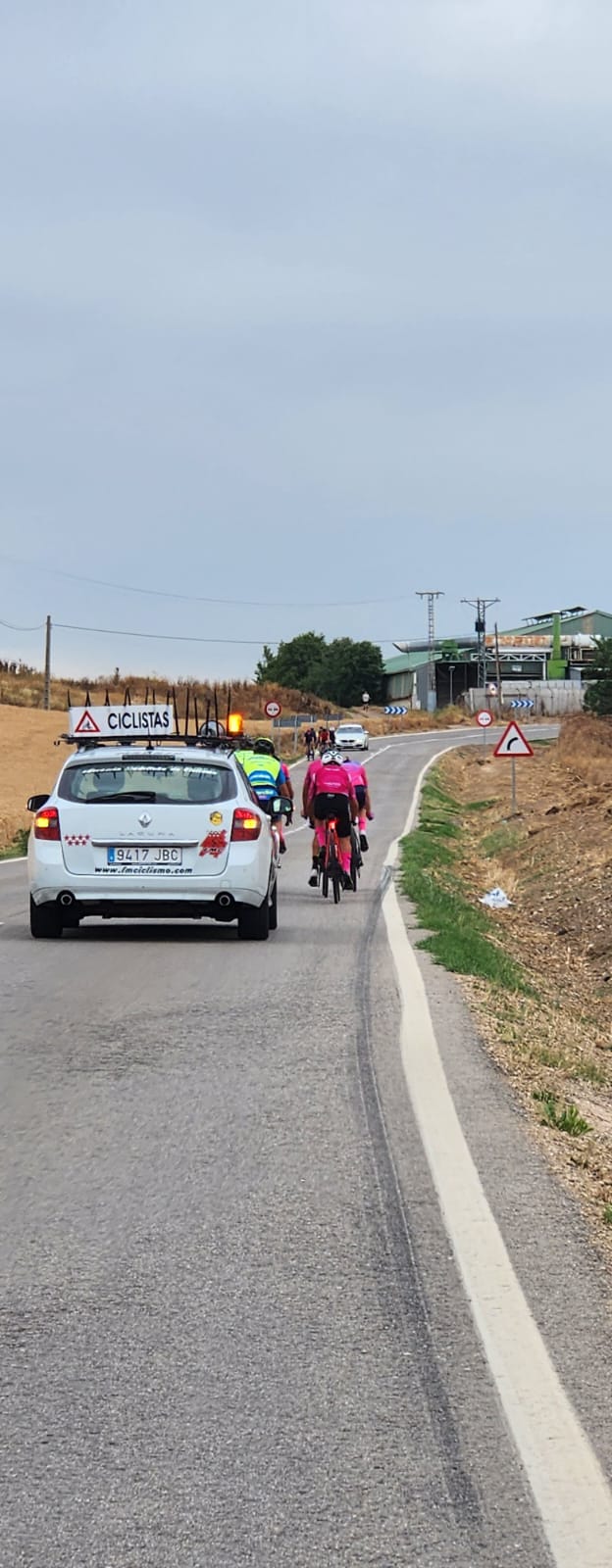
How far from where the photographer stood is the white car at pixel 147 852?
14234 millimetres

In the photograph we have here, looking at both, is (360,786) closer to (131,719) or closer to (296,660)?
(131,719)

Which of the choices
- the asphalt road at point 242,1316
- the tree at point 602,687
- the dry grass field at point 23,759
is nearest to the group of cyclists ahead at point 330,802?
the asphalt road at point 242,1316

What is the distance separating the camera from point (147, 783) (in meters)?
14.7

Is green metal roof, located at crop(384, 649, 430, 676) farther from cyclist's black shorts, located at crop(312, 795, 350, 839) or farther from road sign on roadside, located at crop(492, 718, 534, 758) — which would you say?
cyclist's black shorts, located at crop(312, 795, 350, 839)

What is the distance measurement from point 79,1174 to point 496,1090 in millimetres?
2463

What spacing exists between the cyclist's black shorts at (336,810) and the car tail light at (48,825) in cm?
547

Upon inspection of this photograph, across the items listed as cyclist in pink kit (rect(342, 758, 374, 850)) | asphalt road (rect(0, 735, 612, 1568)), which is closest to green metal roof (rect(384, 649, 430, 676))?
cyclist in pink kit (rect(342, 758, 374, 850))

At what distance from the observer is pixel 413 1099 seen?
316 inches

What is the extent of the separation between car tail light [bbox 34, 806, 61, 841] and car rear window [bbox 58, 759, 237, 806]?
204mm

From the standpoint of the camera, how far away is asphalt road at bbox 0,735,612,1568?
3.72 m

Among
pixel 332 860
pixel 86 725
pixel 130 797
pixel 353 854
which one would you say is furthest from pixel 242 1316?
pixel 86 725

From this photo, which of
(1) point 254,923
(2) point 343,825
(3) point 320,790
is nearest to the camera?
(1) point 254,923

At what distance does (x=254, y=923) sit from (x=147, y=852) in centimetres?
105

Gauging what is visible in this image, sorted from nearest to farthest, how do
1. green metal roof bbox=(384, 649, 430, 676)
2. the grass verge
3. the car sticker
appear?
the grass verge, the car sticker, green metal roof bbox=(384, 649, 430, 676)
